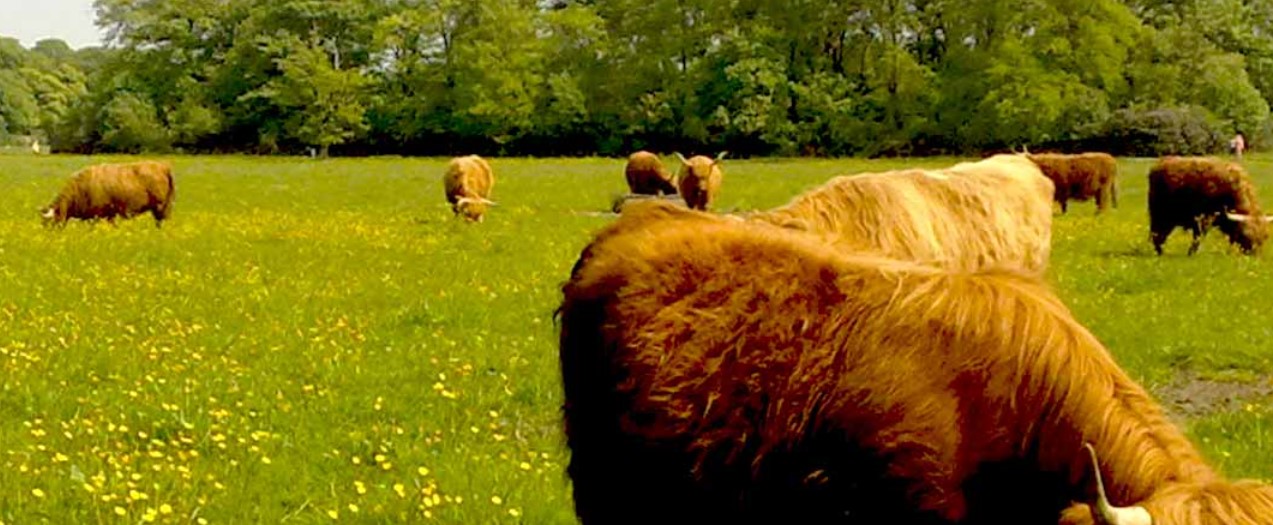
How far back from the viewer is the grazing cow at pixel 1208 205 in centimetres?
2083

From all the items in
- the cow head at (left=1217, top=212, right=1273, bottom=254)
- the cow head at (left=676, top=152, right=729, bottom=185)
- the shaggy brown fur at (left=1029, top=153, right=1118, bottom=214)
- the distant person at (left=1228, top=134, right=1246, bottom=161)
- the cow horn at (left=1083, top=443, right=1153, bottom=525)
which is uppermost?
the cow horn at (left=1083, top=443, right=1153, bottom=525)

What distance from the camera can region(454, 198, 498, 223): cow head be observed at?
27922 millimetres

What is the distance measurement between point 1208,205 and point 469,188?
15148 millimetres

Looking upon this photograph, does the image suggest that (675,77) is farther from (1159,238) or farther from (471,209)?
(1159,238)

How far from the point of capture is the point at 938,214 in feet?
32.4

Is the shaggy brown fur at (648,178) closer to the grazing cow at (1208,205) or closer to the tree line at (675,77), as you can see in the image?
the grazing cow at (1208,205)

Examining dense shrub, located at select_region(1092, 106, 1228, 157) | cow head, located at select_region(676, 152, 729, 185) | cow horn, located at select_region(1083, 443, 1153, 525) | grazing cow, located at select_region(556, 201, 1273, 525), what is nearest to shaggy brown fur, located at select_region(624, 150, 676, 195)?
cow head, located at select_region(676, 152, 729, 185)

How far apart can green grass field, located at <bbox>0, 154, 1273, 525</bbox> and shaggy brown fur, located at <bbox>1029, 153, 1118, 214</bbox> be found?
29.9ft

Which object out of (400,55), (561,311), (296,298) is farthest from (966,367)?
(400,55)

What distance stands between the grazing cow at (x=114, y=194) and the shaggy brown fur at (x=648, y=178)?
13559 mm

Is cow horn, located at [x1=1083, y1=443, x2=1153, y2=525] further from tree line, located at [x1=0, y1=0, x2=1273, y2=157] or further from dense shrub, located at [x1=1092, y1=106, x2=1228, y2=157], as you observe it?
tree line, located at [x1=0, y1=0, x2=1273, y2=157]

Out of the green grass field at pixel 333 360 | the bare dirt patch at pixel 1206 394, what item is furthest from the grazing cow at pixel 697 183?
the bare dirt patch at pixel 1206 394

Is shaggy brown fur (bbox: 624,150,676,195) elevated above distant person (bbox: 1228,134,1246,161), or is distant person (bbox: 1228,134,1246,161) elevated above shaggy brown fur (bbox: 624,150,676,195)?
shaggy brown fur (bbox: 624,150,676,195)

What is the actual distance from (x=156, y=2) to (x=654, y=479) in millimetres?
99345
